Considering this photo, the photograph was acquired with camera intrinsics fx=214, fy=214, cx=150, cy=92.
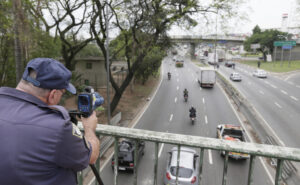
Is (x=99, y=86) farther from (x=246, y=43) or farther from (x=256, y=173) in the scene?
(x=246, y=43)

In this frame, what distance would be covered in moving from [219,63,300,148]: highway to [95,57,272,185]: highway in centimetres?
296

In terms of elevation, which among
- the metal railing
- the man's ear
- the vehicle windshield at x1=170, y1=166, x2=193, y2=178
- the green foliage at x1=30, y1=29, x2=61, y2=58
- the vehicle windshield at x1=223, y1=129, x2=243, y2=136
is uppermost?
the green foliage at x1=30, y1=29, x2=61, y2=58

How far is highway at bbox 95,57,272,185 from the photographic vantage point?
418 inches

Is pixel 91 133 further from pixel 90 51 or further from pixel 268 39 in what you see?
pixel 268 39

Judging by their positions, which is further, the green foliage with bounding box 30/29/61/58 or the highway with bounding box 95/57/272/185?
the green foliage with bounding box 30/29/61/58

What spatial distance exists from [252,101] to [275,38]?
1601 inches

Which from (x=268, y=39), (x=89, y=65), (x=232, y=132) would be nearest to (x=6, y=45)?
(x=232, y=132)

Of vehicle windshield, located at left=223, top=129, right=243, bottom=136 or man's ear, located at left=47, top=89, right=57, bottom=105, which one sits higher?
man's ear, located at left=47, top=89, right=57, bottom=105

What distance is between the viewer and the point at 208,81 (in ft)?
104

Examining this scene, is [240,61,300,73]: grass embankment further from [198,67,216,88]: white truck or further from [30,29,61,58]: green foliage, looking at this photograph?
[30,29,61,58]: green foliage

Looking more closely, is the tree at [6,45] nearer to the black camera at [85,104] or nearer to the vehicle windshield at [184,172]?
the vehicle windshield at [184,172]

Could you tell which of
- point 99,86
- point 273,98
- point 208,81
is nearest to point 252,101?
point 273,98

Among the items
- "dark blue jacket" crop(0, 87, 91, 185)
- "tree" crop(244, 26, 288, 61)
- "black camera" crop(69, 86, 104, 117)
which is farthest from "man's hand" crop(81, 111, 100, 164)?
"tree" crop(244, 26, 288, 61)

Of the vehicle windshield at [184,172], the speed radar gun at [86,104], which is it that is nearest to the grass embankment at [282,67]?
the vehicle windshield at [184,172]
